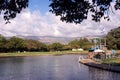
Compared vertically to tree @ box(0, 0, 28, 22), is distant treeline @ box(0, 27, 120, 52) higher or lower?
higher

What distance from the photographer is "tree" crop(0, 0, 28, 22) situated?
38.7ft

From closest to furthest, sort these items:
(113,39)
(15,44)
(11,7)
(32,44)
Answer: (11,7) → (15,44) → (113,39) → (32,44)

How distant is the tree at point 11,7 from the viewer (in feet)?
38.7

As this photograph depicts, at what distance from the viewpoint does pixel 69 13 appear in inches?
489

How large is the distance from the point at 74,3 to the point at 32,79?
31.3m

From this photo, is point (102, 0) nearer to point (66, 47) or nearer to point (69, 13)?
point (69, 13)

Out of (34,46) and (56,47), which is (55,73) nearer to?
(34,46)

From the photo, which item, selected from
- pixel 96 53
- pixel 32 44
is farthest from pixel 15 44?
pixel 96 53

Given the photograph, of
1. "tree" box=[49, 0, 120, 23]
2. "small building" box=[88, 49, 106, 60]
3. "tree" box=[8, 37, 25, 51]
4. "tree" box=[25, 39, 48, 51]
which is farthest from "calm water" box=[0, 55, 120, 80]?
"tree" box=[25, 39, 48, 51]

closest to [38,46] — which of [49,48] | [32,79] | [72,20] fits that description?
[49,48]

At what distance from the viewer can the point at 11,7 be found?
12000mm

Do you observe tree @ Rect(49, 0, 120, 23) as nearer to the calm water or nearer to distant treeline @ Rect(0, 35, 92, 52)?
the calm water

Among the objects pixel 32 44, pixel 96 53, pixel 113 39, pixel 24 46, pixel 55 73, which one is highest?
pixel 113 39

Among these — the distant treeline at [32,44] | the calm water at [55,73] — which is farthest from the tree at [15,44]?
the calm water at [55,73]
